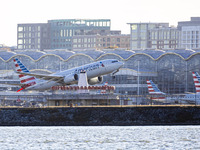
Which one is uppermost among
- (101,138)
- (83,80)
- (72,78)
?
(72,78)

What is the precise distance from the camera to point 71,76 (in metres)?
151

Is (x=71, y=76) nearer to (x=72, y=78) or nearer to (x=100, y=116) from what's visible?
(x=72, y=78)

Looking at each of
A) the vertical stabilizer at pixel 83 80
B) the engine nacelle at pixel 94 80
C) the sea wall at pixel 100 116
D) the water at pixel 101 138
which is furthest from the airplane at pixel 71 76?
the water at pixel 101 138

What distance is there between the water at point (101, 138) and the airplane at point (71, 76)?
2309 cm

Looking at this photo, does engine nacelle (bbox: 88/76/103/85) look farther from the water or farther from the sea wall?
the water

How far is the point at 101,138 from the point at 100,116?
91.6 ft

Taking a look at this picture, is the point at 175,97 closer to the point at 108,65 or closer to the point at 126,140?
the point at 108,65

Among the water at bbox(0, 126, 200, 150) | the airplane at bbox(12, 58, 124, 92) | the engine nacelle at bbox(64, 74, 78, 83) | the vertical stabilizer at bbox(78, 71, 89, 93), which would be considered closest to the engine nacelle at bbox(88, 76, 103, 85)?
the airplane at bbox(12, 58, 124, 92)

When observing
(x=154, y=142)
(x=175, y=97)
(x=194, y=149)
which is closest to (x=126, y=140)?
(x=154, y=142)

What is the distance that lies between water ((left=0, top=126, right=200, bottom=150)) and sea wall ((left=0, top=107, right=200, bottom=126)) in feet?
6.98

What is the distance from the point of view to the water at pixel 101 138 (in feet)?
290

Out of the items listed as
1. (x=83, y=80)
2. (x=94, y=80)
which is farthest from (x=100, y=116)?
(x=94, y=80)

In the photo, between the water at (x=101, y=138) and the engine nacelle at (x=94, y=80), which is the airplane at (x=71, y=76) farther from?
the water at (x=101, y=138)

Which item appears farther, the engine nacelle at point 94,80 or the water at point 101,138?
the engine nacelle at point 94,80
